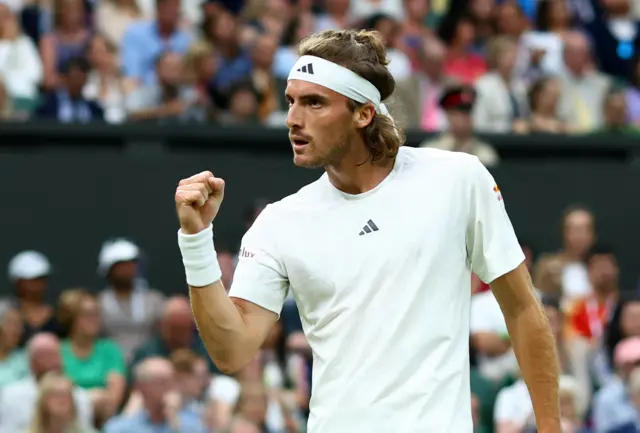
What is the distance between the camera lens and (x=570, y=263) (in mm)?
10859

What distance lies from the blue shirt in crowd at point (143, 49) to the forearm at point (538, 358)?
7193 mm

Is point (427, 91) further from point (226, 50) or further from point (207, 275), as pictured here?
point (207, 275)

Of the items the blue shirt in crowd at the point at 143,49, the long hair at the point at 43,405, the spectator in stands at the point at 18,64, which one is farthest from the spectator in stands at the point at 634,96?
the long hair at the point at 43,405

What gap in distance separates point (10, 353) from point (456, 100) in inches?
150

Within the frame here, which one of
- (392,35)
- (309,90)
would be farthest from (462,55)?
(309,90)

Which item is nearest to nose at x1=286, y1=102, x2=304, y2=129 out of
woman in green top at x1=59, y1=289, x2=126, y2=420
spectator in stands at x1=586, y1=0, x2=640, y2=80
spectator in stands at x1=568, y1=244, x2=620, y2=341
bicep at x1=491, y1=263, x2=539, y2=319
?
bicep at x1=491, y1=263, x2=539, y2=319

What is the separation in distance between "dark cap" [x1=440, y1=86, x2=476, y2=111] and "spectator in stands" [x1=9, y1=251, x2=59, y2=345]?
3177 mm

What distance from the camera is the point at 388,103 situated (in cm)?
452

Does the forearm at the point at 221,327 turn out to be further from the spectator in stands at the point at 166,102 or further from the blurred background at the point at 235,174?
the spectator in stands at the point at 166,102

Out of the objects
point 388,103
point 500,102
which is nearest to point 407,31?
point 500,102

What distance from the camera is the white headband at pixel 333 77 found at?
4.26m

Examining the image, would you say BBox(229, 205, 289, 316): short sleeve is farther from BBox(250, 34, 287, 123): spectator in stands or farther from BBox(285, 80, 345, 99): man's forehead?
BBox(250, 34, 287, 123): spectator in stands

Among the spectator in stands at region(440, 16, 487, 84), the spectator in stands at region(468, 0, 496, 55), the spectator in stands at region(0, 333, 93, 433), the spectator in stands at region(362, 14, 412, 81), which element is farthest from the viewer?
the spectator in stands at region(468, 0, 496, 55)

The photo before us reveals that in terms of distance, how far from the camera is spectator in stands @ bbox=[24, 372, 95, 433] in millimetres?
8234
